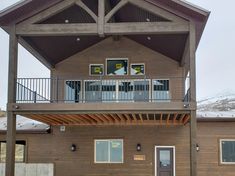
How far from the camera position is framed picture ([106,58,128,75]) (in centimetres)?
1839

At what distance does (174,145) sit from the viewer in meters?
17.9

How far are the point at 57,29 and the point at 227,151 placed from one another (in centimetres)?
854

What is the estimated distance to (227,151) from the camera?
→ 705 inches

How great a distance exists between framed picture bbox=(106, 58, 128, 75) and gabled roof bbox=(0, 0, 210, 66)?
1.01m

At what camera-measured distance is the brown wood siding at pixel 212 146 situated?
58.1ft

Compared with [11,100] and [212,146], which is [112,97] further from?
[11,100]

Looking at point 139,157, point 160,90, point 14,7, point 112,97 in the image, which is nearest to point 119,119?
point 112,97

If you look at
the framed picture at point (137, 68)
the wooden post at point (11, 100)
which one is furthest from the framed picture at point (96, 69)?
the wooden post at point (11, 100)

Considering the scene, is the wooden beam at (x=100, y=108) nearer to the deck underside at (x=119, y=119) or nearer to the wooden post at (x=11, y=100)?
the wooden post at (x=11, y=100)

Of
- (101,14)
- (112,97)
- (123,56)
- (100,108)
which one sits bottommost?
(100,108)

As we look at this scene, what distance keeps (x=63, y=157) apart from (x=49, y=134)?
113cm

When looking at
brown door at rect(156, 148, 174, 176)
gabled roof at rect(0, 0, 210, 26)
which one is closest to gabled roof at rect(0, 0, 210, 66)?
gabled roof at rect(0, 0, 210, 26)

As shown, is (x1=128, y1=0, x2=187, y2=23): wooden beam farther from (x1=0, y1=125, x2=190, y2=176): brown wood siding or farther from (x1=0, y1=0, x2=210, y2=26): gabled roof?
(x1=0, y1=125, x2=190, y2=176): brown wood siding

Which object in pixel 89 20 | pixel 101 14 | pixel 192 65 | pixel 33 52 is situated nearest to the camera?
pixel 192 65
